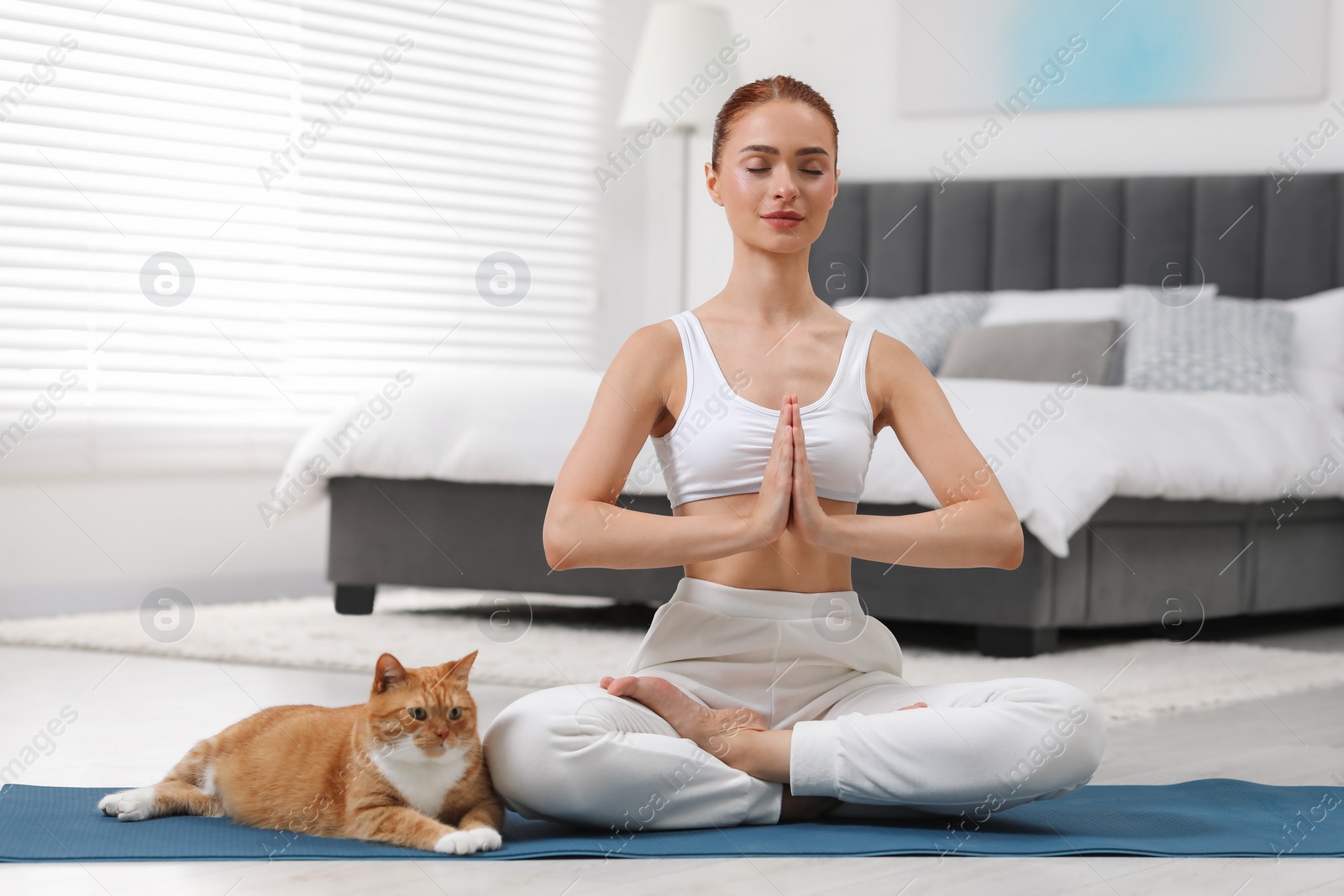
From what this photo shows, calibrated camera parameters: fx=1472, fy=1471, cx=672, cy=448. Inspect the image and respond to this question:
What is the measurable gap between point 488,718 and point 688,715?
0.88 m

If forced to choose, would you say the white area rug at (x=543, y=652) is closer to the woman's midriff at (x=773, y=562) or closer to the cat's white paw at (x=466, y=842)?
the woman's midriff at (x=773, y=562)

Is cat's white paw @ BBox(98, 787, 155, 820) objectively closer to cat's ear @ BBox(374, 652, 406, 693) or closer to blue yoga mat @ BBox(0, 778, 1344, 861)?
blue yoga mat @ BBox(0, 778, 1344, 861)

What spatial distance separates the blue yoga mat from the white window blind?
99.9 inches

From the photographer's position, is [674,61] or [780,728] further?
[674,61]

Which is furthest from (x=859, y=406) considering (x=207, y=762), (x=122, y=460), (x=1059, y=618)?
(x=122, y=460)

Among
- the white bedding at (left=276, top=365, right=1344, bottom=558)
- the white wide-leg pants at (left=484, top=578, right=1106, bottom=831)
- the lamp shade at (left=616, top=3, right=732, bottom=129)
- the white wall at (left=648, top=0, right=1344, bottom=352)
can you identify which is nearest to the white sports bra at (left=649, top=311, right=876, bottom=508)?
the white wide-leg pants at (left=484, top=578, right=1106, bottom=831)

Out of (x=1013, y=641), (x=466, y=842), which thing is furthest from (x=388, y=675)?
(x=1013, y=641)

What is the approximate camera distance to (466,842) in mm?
1526

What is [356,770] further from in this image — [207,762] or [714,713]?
[714,713]

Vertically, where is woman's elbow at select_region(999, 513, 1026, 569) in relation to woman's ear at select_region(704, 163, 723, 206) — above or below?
below

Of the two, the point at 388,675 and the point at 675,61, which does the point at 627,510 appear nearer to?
the point at 388,675

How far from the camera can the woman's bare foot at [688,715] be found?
1671 millimetres

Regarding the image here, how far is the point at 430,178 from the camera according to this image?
5254mm

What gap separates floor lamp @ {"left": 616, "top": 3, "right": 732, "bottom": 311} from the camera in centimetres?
528
